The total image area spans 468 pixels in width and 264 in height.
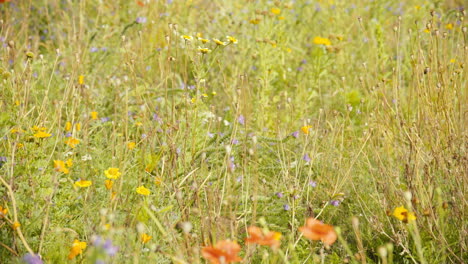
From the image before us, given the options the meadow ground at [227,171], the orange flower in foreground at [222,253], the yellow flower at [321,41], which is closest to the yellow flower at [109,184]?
the meadow ground at [227,171]

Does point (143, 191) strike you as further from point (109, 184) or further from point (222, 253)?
point (222, 253)

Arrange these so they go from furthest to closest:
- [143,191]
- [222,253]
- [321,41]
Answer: [321,41] → [143,191] → [222,253]

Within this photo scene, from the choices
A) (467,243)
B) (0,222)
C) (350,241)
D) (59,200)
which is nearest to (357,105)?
(350,241)

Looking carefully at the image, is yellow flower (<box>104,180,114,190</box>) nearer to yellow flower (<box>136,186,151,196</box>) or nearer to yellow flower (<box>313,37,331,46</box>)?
yellow flower (<box>136,186,151,196</box>)

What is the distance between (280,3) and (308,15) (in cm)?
148

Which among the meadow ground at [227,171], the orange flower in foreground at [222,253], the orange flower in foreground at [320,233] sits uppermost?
the orange flower in foreground at [320,233]

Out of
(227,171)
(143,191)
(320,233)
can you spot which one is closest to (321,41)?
(227,171)

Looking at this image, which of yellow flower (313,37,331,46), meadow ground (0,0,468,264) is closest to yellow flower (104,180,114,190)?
meadow ground (0,0,468,264)

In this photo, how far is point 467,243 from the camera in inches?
75.8

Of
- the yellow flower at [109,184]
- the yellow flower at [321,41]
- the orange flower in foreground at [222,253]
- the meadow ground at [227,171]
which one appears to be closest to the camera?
the orange flower in foreground at [222,253]

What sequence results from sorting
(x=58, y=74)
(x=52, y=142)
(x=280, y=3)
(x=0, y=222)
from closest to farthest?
(x=0, y=222)
(x=52, y=142)
(x=58, y=74)
(x=280, y=3)

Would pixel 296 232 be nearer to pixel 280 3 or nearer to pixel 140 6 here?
pixel 280 3

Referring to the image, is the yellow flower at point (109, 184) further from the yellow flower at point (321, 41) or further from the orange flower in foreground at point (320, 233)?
the yellow flower at point (321, 41)

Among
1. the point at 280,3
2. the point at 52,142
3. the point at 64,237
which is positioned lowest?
the point at 64,237
